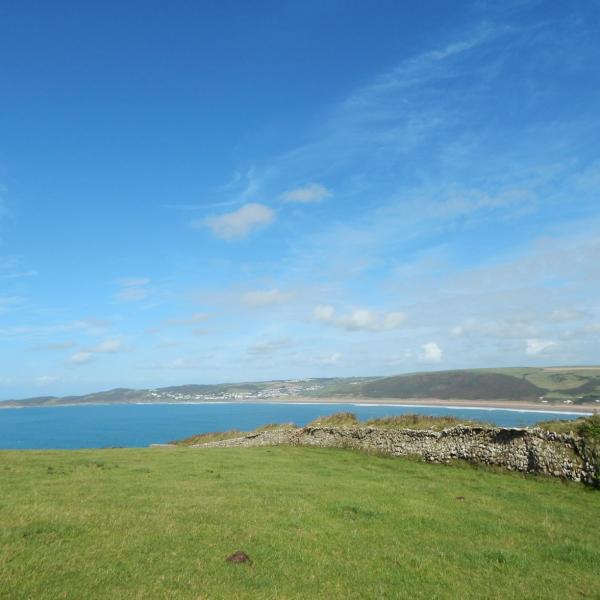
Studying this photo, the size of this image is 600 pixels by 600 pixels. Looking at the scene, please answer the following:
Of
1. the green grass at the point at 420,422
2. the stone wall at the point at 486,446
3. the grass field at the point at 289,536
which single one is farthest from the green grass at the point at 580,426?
the green grass at the point at 420,422

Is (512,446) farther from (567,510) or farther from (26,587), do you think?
(26,587)

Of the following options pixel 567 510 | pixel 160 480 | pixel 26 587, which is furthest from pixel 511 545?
pixel 160 480

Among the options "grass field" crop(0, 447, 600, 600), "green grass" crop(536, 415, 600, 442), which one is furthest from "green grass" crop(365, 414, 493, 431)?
"grass field" crop(0, 447, 600, 600)

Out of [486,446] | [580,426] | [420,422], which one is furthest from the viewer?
[420,422]

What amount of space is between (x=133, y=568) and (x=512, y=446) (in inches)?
808

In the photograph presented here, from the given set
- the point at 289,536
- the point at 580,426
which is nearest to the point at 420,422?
the point at 580,426

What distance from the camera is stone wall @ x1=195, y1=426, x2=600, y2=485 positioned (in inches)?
815

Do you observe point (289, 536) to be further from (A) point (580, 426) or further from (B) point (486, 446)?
(A) point (580, 426)

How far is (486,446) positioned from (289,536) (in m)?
16.7

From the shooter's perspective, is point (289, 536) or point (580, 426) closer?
point (289, 536)

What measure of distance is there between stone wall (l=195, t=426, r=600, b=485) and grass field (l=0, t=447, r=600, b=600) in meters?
1.02

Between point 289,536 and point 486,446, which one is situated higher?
point 486,446

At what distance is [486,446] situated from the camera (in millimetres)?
24562

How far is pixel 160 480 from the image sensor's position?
1925 cm
